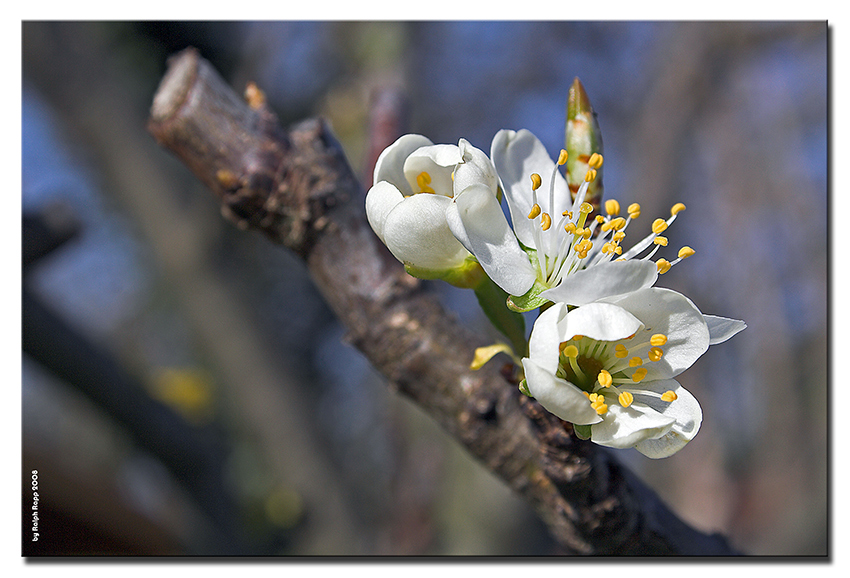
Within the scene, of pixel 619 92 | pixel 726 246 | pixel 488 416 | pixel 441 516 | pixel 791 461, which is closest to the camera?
pixel 488 416

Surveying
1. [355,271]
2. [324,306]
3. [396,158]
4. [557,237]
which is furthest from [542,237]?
[324,306]

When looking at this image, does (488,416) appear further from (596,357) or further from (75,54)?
(75,54)

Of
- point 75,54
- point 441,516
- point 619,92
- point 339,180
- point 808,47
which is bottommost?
point 441,516

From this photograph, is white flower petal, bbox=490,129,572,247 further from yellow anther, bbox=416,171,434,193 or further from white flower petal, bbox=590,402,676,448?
white flower petal, bbox=590,402,676,448

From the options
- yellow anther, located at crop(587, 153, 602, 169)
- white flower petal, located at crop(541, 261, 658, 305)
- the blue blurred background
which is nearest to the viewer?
white flower petal, located at crop(541, 261, 658, 305)

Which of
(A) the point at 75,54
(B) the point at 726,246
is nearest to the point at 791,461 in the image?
(B) the point at 726,246

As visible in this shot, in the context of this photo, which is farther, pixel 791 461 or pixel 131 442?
pixel 791 461

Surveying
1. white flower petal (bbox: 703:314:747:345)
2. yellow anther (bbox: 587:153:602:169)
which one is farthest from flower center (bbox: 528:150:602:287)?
white flower petal (bbox: 703:314:747:345)
